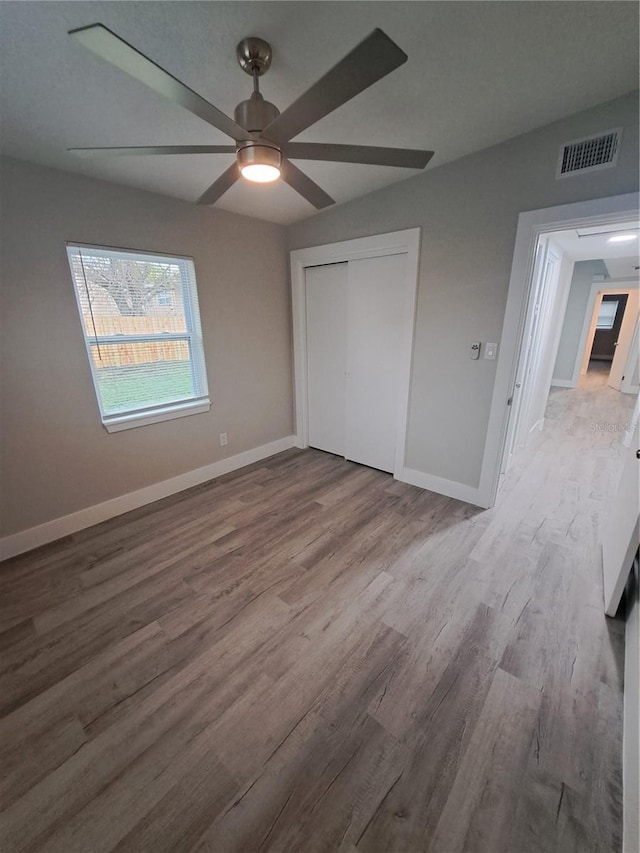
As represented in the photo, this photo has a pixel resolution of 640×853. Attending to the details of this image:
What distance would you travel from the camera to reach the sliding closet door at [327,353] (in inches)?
129

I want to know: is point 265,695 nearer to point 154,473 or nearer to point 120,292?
point 154,473

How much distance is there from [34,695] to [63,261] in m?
2.42

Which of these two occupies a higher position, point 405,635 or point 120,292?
point 120,292

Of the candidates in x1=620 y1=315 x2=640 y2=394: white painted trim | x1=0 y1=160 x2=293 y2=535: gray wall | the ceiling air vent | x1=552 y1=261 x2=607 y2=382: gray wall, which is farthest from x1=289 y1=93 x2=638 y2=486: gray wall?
x1=620 y1=315 x2=640 y2=394: white painted trim

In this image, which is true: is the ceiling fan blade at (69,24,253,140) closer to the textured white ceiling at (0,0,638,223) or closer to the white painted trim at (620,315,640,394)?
the textured white ceiling at (0,0,638,223)

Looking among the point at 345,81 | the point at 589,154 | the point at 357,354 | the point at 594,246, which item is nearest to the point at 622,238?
the point at 594,246

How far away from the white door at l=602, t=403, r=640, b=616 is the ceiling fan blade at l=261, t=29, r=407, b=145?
1.97 m

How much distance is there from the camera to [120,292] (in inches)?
96.8

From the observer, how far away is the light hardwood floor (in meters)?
1.03

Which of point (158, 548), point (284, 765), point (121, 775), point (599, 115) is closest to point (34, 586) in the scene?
point (158, 548)

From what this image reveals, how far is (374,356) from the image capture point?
313cm

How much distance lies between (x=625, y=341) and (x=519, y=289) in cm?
656

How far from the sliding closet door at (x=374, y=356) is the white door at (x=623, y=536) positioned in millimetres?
1638

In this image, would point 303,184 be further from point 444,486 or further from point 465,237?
point 444,486
